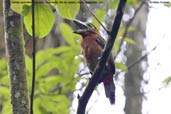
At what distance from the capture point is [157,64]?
4793 mm

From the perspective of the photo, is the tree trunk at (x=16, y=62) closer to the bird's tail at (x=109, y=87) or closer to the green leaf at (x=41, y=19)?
the green leaf at (x=41, y=19)

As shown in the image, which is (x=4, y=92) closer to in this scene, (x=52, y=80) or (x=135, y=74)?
(x=52, y=80)

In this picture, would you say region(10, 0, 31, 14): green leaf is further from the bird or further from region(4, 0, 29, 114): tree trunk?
the bird

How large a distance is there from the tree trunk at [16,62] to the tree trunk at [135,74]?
2733 millimetres

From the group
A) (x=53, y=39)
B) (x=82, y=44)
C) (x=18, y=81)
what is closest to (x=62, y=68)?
(x=82, y=44)

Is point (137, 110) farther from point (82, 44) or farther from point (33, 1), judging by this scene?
point (33, 1)

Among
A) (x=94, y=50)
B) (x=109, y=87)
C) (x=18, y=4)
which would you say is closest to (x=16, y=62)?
(x=18, y=4)

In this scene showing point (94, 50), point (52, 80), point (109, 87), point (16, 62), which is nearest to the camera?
point (16, 62)

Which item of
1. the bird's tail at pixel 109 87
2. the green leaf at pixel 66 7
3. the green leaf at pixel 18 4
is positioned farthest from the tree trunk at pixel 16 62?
the bird's tail at pixel 109 87

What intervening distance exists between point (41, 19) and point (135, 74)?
3.83m

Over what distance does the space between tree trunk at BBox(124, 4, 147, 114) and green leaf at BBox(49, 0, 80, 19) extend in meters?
2.88

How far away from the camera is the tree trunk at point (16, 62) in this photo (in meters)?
1.49

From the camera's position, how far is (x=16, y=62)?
1.52m

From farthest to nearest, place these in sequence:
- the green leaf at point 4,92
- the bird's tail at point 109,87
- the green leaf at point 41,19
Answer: the green leaf at point 4,92 < the bird's tail at point 109,87 < the green leaf at point 41,19
